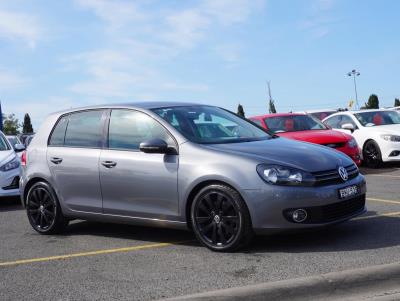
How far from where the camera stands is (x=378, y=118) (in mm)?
15320

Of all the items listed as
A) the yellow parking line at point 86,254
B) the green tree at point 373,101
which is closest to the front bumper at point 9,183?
the yellow parking line at point 86,254

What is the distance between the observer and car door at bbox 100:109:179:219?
20.1ft

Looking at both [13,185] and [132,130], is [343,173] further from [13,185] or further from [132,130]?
[13,185]

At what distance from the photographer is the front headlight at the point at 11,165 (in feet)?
35.5

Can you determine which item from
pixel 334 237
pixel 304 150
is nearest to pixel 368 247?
pixel 334 237

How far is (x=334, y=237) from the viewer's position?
624 centimetres

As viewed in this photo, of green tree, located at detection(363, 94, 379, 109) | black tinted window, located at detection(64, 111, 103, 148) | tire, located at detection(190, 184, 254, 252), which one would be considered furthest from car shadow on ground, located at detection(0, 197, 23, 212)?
green tree, located at detection(363, 94, 379, 109)

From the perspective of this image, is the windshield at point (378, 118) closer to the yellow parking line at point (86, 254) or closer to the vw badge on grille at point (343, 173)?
the vw badge on grille at point (343, 173)

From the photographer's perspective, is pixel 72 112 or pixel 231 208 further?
pixel 72 112

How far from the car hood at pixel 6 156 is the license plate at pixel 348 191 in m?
6.94

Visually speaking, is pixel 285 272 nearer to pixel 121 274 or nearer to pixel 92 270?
pixel 121 274

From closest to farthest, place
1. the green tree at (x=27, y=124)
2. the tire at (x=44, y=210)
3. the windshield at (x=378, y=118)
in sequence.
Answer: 1. the tire at (x=44, y=210)
2. the windshield at (x=378, y=118)
3. the green tree at (x=27, y=124)

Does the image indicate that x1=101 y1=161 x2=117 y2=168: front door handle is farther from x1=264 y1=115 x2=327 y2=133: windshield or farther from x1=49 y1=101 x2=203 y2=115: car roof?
x1=264 y1=115 x2=327 y2=133: windshield

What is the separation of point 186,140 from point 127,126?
2.85ft
